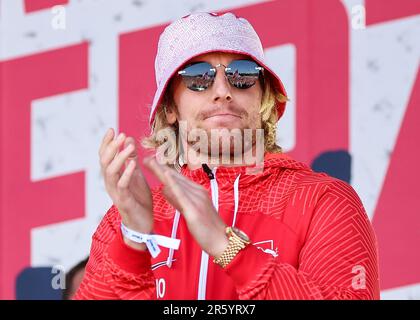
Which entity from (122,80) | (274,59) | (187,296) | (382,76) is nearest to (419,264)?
(382,76)

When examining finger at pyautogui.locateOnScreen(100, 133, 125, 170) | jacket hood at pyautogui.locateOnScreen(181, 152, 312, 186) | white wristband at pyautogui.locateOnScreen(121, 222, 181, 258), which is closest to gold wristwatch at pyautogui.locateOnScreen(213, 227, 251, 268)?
white wristband at pyautogui.locateOnScreen(121, 222, 181, 258)

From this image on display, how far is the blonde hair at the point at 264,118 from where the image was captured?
86.7 inches

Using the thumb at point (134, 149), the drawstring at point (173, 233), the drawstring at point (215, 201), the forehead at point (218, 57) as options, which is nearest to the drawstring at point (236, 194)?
the drawstring at point (215, 201)

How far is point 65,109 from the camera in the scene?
11.0 ft

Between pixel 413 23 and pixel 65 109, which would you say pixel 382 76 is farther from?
pixel 65 109

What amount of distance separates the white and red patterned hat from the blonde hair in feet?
0.09

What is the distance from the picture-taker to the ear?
2.24 meters

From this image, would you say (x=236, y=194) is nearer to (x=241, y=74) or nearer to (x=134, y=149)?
(x=241, y=74)

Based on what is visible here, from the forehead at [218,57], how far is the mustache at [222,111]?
0.11 m

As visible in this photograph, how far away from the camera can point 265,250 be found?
1.87 metres

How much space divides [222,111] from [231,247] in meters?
0.49

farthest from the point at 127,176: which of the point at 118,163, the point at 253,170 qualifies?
the point at 253,170

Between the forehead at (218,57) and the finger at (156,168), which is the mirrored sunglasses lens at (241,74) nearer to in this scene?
the forehead at (218,57)
